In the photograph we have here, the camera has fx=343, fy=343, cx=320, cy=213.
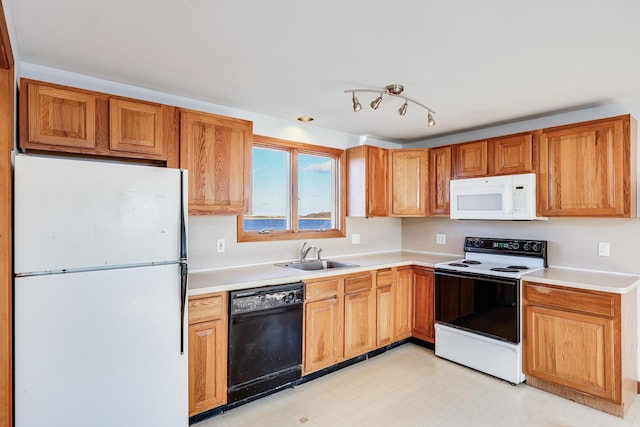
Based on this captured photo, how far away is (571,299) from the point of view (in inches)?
98.9

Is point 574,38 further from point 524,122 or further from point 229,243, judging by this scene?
point 229,243

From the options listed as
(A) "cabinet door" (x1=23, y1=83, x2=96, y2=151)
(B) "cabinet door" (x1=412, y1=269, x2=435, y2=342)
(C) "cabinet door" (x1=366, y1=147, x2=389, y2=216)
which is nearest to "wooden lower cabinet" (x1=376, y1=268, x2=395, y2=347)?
(B) "cabinet door" (x1=412, y1=269, x2=435, y2=342)

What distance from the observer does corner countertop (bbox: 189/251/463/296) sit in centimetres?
232

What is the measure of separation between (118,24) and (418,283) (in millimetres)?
3184

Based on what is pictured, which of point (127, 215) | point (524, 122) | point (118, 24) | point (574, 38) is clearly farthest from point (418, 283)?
point (118, 24)

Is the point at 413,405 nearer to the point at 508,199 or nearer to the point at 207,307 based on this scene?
the point at 207,307

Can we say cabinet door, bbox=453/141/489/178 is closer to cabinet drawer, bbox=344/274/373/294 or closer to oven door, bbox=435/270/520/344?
oven door, bbox=435/270/520/344

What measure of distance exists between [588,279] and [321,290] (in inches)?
80.1

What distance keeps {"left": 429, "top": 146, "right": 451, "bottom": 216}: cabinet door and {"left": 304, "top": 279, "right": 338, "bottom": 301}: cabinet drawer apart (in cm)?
154

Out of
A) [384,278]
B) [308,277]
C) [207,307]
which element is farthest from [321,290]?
[207,307]

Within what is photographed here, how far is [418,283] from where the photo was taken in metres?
3.53

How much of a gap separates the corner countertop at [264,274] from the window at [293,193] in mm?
337

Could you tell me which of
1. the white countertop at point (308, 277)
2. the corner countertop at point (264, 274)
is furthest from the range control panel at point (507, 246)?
the corner countertop at point (264, 274)

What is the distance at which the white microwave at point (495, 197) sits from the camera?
2.94m
